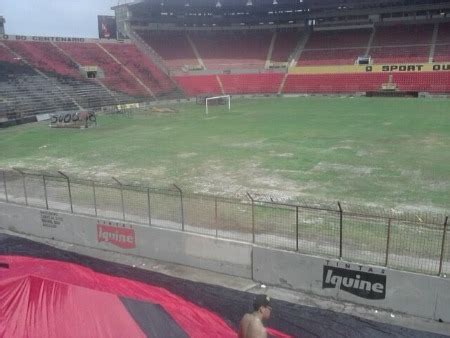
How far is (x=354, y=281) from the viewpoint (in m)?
9.84

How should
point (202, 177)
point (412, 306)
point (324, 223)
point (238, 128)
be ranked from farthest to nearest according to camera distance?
1. point (238, 128)
2. point (202, 177)
3. point (324, 223)
4. point (412, 306)

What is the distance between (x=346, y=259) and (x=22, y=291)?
672 cm

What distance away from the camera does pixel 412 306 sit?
932 cm

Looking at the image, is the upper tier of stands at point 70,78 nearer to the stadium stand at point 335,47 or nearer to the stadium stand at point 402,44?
the stadium stand at point 335,47

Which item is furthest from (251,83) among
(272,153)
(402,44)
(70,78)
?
(272,153)

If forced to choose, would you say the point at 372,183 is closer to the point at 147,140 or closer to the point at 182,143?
the point at 182,143

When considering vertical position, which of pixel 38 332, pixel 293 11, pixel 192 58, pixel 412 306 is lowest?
pixel 412 306

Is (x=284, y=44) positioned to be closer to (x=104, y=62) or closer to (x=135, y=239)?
(x=104, y=62)

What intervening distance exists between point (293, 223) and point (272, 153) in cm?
1079

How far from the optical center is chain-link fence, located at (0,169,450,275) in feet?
33.7

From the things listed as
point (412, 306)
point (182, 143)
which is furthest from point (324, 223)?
point (182, 143)

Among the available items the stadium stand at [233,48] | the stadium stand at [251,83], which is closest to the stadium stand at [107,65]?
the stadium stand at [251,83]

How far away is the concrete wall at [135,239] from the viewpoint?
11359 millimetres

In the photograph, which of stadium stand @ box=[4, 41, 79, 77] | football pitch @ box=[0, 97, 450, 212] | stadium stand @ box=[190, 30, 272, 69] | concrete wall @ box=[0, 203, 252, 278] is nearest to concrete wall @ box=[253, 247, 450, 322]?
concrete wall @ box=[0, 203, 252, 278]
